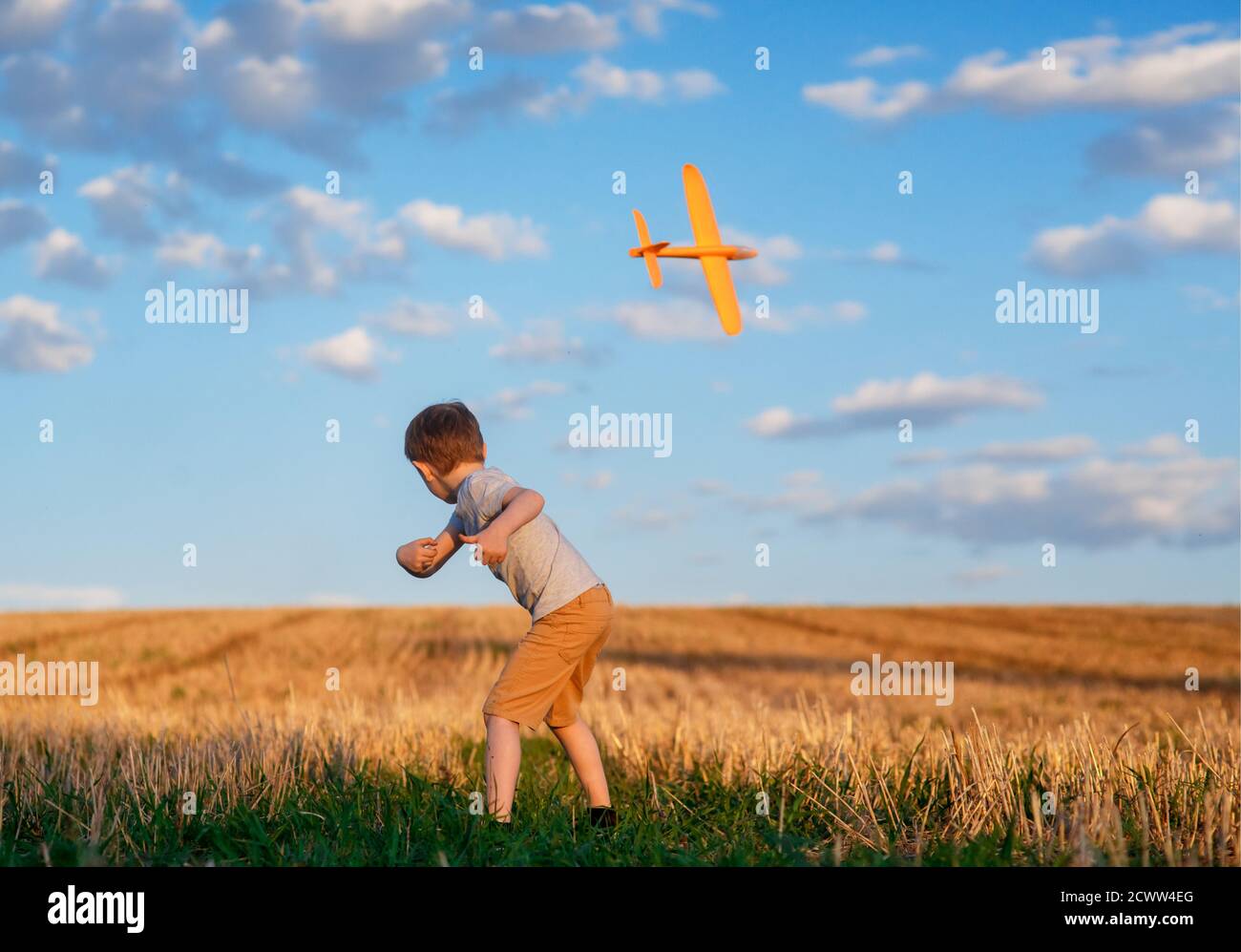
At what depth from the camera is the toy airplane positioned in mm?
11094

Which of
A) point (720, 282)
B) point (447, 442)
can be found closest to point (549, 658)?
point (447, 442)

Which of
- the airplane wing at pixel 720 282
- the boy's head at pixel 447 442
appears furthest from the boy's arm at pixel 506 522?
the airplane wing at pixel 720 282

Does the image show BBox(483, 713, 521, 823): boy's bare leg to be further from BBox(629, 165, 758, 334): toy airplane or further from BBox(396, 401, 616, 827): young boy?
BBox(629, 165, 758, 334): toy airplane

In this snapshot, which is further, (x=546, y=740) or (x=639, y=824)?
(x=546, y=740)

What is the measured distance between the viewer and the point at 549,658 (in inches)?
202

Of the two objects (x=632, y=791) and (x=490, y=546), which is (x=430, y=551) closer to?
(x=490, y=546)

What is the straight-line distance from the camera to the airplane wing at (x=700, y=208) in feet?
37.4

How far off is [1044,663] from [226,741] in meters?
19.3

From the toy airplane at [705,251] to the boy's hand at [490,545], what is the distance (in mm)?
6648

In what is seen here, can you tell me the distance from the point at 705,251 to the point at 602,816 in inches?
281

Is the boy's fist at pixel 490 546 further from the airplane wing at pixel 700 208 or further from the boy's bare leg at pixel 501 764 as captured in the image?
the airplane wing at pixel 700 208
